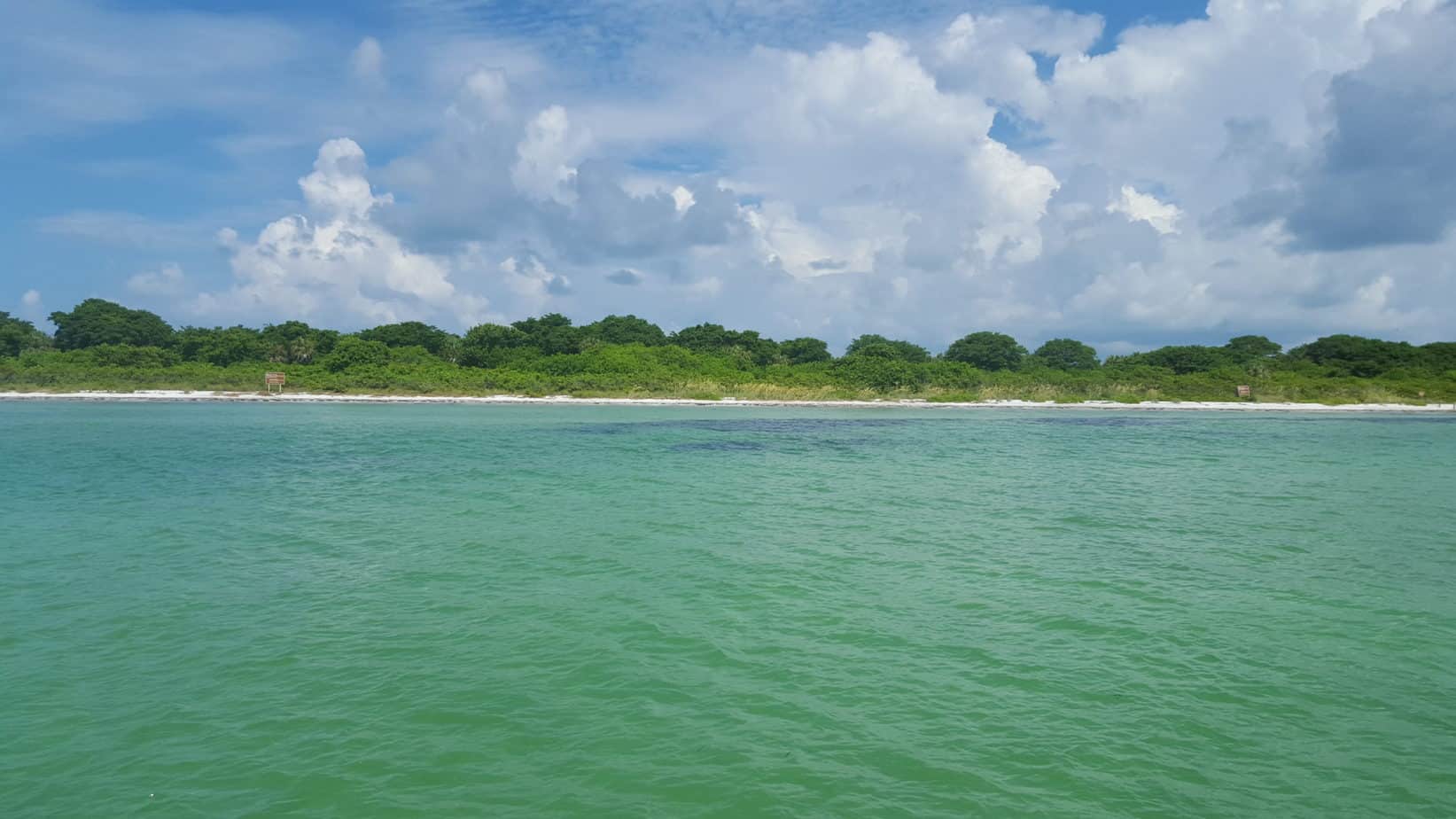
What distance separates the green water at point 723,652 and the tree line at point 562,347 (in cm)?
5692

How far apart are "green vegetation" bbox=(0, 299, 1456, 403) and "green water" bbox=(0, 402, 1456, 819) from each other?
47.6m

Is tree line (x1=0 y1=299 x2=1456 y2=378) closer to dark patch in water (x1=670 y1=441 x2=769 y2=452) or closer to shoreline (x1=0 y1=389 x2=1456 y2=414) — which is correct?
shoreline (x1=0 y1=389 x2=1456 y2=414)

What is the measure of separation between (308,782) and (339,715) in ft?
3.08

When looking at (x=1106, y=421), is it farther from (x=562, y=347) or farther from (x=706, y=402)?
(x=562, y=347)

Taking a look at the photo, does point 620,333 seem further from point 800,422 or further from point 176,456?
point 176,456

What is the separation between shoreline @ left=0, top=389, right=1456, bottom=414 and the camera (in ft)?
183

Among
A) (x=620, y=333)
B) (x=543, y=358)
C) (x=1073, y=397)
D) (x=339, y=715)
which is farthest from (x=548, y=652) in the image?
(x=620, y=333)

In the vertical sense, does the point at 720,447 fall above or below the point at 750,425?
below

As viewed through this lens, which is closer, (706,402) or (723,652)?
(723,652)

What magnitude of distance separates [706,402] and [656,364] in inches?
425

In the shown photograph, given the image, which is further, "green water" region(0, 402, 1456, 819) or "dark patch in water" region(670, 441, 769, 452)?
"dark patch in water" region(670, 441, 769, 452)

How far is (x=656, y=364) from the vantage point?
223ft

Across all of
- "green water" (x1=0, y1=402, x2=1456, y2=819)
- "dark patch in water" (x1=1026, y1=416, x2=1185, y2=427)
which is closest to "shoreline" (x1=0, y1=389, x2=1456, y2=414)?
"dark patch in water" (x1=1026, y1=416, x2=1185, y2=427)

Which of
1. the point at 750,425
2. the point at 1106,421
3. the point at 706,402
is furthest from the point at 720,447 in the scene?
the point at 706,402
